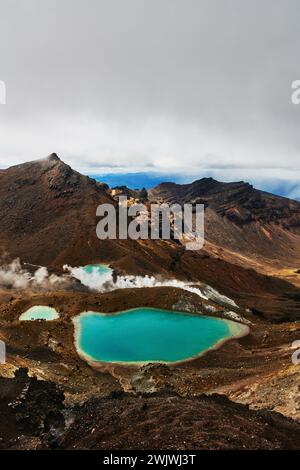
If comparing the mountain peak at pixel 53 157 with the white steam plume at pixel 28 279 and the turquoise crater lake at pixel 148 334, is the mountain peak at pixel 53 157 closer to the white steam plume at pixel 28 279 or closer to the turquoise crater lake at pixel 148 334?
the white steam plume at pixel 28 279

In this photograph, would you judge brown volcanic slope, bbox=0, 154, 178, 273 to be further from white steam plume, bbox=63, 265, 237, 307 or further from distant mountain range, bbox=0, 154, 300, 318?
white steam plume, bbox=63, 265, 237, 307

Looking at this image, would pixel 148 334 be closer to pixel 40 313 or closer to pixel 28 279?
pixel 40 313

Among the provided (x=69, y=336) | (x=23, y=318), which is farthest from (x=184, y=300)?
(x=23, y=318)

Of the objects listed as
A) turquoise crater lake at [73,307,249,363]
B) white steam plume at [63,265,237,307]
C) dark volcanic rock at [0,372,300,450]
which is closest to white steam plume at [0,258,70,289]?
white steam plume at [63,265,237,307]

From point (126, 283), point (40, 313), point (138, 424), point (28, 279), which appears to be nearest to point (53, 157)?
point (28, 279)

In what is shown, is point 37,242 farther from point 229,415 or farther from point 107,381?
point 229,415

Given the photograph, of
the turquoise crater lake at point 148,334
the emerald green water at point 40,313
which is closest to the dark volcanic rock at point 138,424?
the turquoise crater lake at point 148,334

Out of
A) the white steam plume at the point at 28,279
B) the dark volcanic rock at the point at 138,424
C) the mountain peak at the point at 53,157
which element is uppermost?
the mountain peak at the point at 53,157

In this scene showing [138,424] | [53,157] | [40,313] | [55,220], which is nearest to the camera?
[138,424]
